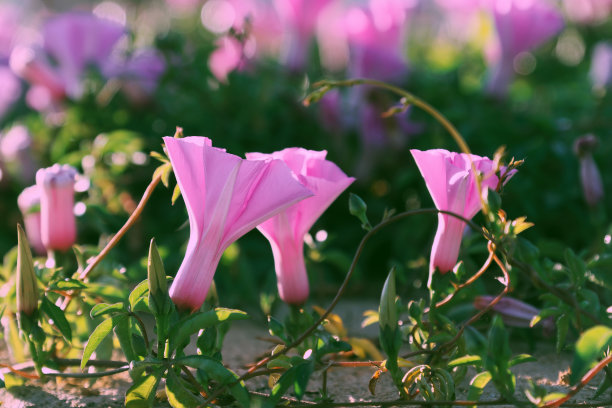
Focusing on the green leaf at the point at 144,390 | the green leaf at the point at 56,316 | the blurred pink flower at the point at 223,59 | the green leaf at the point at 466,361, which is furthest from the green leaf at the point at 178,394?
the blurred pink flower at the point at 223,59

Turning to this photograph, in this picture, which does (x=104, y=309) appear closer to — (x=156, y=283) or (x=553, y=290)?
(x=156, y=283)

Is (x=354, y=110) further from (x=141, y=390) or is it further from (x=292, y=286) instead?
(x=141, y=390)

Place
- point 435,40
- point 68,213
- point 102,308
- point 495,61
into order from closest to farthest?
point 102,308 < point 68,213 < point 495,61 < point 435,40

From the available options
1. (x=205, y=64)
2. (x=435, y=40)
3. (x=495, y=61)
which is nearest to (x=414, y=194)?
(x=495, y=61)

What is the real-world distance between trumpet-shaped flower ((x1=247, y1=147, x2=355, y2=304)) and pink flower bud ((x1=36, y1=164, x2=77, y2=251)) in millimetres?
272

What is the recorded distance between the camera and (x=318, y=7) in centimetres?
146

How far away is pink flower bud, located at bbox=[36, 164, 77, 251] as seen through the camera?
793 millimetres

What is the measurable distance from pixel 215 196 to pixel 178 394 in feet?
0.62

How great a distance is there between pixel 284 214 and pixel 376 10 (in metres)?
0.84

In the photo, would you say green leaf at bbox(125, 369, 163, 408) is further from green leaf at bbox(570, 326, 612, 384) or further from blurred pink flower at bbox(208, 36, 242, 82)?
blurred pink flower at bbox(208, 36, 242, 82)

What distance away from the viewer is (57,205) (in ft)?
2.65

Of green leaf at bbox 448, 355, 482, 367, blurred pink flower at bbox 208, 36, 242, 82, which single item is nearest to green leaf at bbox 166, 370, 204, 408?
green leaf at bbox 448, 355, 482, 367

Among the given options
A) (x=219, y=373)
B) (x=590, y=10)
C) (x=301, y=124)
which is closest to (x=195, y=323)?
(x=219, y=373)

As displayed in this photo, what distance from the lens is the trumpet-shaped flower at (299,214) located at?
2.16 feet
